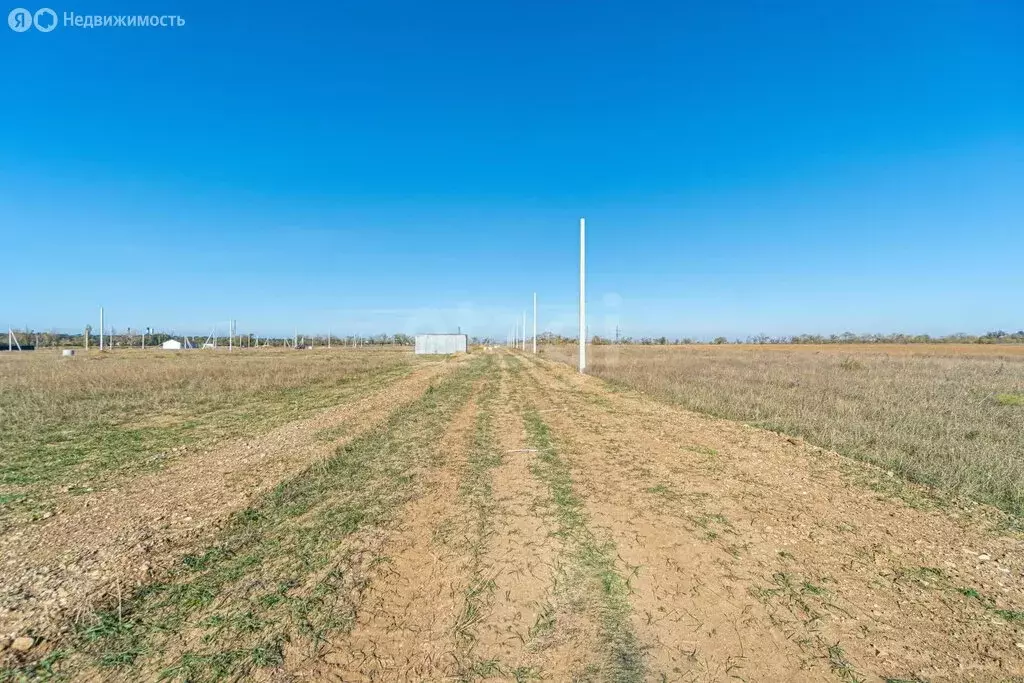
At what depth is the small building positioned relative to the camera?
6681 centimetres

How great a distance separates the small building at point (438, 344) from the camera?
2630 inches

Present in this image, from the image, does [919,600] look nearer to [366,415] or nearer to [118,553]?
[118,553]

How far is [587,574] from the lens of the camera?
364cm

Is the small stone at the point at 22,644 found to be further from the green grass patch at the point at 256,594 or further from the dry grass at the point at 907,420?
the dry grass at the point at 907,420

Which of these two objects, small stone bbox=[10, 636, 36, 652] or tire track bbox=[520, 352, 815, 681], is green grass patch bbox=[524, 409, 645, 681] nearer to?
tire track bbox=[520, 352, 815, 681]

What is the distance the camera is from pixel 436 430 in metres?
9.52

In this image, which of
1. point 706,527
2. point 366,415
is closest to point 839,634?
point 706,527

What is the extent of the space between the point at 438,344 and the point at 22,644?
65645 mm

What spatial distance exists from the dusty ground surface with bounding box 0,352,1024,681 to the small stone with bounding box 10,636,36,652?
0.54 ft

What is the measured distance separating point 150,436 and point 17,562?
19.2 ft

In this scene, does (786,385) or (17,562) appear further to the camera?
(786,385)

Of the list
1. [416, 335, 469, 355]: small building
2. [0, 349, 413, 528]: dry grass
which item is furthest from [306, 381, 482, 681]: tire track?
[416, 335, 469, 355]: small building

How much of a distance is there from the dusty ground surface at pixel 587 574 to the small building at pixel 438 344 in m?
60.4

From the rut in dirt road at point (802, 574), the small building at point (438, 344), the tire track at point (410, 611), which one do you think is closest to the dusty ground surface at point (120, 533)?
the tire track at point (410, 611)
